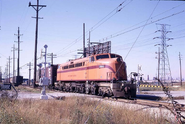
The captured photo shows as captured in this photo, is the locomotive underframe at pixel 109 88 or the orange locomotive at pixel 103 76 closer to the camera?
the locomotive underframe at pixel 109 88

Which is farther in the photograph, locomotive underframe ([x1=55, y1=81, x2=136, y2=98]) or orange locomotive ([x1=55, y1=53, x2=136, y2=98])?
orange locomotive ([x1=55, y1=53, x2=136, y2=98])

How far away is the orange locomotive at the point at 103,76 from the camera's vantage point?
18516 mm

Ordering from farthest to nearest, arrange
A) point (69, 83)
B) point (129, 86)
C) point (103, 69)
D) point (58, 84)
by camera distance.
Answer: point (58, 84) < point (69, 83) < point (103, 69) < point (129, 86)

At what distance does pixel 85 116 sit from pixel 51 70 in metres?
29.3

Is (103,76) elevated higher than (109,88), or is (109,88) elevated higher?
(103,76)

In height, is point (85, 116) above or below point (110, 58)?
below

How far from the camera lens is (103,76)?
65.4 feet

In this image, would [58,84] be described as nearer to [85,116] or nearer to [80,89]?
[80,89]

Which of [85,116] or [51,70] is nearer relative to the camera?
[85,116]

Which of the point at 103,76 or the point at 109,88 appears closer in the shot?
the point at 109,88

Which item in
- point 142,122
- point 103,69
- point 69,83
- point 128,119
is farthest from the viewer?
point 69,83

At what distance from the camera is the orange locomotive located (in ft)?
60.7

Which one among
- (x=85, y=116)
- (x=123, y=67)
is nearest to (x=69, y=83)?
(x=123, y=67)

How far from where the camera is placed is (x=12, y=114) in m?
7.41
